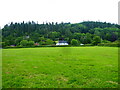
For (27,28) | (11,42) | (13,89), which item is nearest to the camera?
(13,89)

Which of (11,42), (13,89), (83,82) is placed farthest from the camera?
(11,42)

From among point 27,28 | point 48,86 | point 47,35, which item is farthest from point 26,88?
point 27,28

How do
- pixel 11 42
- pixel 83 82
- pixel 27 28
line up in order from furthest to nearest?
pixel 27 28 < pixel 11 42 < pixel 83 82

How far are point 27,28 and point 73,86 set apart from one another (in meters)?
129

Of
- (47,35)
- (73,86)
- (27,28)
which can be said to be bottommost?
(73,86)

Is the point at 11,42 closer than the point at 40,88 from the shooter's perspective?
No

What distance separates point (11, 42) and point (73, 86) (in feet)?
287

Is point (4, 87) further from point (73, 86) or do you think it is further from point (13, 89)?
point (73, 86)

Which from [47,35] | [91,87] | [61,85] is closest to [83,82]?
[91,87]

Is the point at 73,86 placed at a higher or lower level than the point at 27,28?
lower

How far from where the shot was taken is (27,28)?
422ft

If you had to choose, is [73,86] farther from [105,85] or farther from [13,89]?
[13,89]

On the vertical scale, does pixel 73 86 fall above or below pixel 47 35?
below

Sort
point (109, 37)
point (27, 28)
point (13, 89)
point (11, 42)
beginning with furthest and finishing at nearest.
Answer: point (27, 28), point (109, 37), point (11, 42), point (13, 89)
